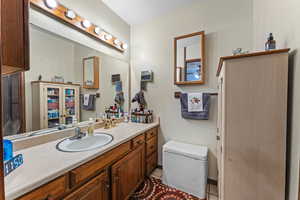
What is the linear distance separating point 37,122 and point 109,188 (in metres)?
0.94

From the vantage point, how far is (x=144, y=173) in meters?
1.92

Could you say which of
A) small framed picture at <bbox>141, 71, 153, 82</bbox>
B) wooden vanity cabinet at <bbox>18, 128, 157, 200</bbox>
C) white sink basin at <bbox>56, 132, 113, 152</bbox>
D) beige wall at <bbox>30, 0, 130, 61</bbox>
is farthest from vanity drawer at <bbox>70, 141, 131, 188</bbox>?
beige wall at <bbox>30, 0, 130, 61</bbox>

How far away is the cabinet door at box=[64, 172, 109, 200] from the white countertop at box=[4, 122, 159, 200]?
20 cm

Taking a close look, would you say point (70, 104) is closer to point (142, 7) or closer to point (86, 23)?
point (86, 23)

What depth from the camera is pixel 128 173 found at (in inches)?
60.1

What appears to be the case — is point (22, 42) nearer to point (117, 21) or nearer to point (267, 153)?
point (267, 153)

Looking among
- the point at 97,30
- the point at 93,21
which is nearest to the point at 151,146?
the point at 97,30

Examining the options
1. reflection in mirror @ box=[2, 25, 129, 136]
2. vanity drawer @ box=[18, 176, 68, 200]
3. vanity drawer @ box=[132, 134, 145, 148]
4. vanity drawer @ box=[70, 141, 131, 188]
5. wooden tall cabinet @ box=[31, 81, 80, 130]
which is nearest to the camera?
vanity drawer @ box=[18, 176, 68, 200]

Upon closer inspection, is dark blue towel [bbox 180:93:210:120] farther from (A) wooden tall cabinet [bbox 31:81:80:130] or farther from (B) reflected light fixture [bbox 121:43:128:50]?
(A) wooden tall cabinet [bbox 31:81:80:130]

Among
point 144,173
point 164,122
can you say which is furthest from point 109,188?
point 164,122

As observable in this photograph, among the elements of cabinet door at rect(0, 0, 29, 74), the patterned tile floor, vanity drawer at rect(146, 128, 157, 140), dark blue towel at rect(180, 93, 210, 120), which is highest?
cabinet door at rect(0, 0, 29, 74)

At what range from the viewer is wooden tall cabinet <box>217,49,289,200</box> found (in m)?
0.92

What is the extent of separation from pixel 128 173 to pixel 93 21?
6.67 feet

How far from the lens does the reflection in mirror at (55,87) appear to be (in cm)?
117
